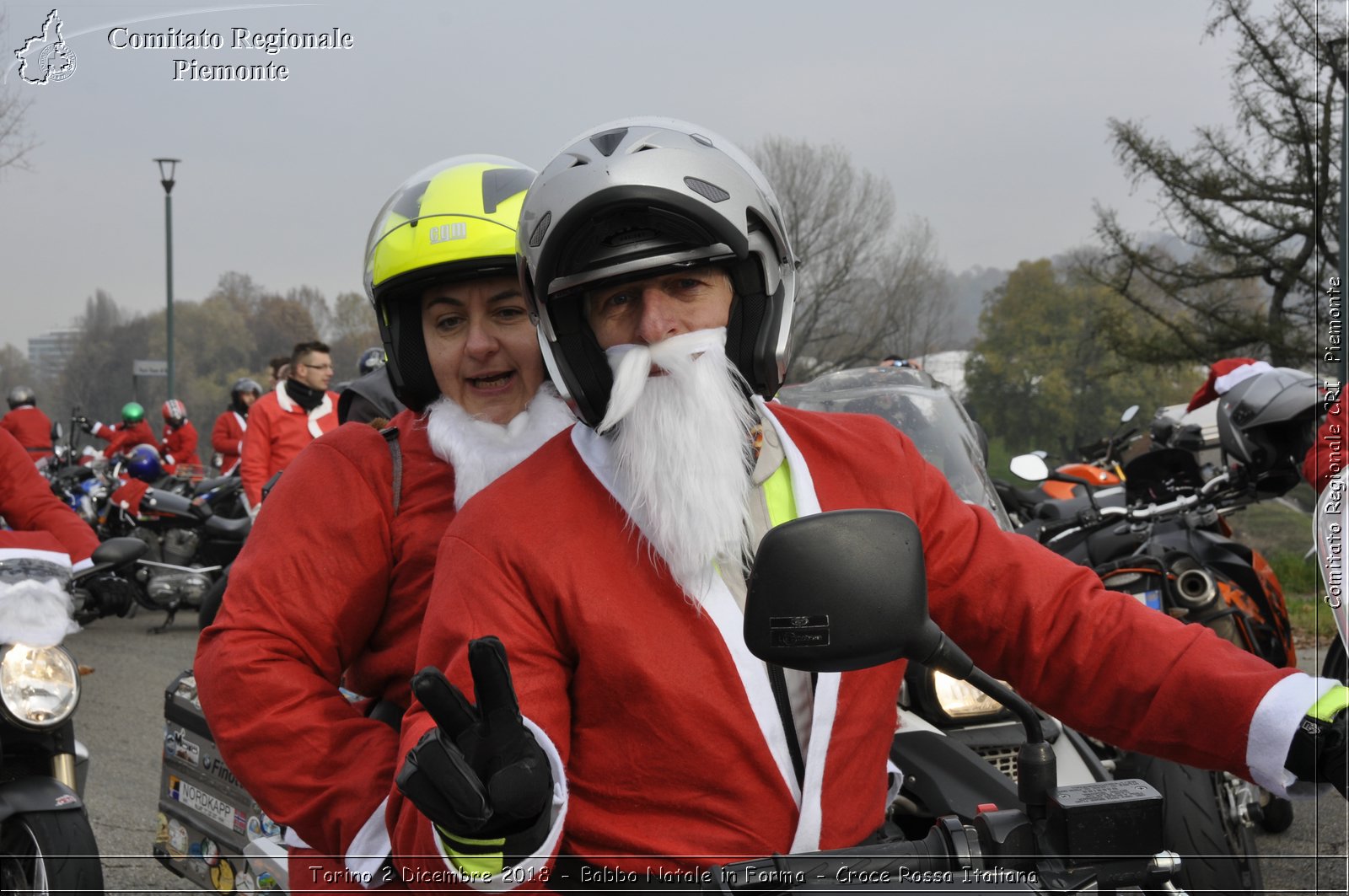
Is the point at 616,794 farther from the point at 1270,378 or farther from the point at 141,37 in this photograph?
the point at 1270,378

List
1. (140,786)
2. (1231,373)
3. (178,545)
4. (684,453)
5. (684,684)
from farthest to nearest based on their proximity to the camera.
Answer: (178,545)
(140,786)
(1231,373)
(684,453)
(684,684)

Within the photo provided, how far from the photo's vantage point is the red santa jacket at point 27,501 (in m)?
4.18

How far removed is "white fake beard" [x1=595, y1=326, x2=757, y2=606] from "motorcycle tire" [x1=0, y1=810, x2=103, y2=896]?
2.46 meters

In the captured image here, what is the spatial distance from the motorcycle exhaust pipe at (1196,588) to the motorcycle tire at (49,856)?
3512 millimetres

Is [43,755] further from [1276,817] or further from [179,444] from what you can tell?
[179,444]

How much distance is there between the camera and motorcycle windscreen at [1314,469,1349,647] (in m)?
2.15

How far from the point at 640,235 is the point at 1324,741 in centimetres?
117

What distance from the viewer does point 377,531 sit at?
243 centimetres

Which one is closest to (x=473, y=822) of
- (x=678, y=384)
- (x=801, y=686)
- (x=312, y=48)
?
(x=801, y=686)

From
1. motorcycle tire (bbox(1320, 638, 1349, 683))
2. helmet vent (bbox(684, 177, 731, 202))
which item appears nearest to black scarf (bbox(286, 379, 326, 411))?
motorcycle tire (bbox(1320, 638, 1349, 683))

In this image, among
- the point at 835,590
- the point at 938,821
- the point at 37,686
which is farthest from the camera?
the point at 37,686

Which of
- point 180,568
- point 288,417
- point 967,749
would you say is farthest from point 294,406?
point 967,749

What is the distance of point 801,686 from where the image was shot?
185 cm

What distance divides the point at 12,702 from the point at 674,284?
8.77 ft
